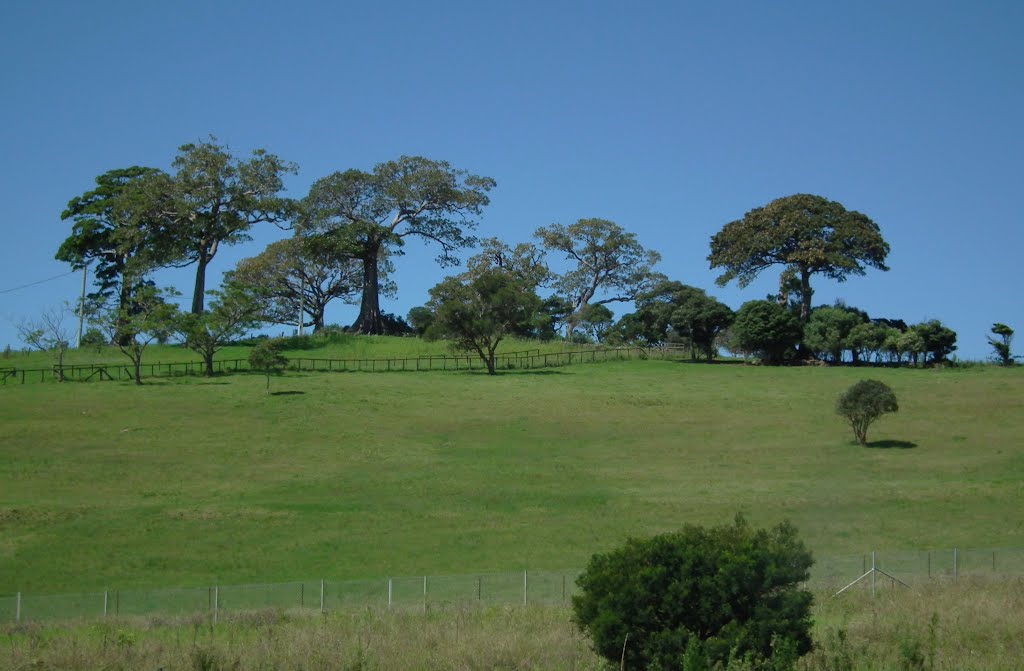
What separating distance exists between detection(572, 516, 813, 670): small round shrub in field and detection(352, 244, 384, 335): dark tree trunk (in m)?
90.7

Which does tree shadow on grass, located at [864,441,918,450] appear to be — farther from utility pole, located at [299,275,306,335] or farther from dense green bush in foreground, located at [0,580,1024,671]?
utility pole, located at [299,275,306,335]

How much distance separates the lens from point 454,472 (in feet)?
168

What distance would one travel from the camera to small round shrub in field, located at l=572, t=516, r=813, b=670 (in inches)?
668

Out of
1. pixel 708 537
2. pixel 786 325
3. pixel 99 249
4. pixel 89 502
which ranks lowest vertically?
pixel 89 502

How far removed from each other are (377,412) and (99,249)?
51.5m

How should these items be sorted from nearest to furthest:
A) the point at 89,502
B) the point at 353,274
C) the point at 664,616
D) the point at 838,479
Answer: the point at 664,616, the point at 89,502, the point at 838,479, the point at 353,274

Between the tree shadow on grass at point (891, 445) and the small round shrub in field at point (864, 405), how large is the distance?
1.62 ft

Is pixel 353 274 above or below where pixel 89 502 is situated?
above

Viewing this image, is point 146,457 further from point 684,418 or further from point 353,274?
point 353,274

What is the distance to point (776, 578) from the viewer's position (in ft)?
57.1

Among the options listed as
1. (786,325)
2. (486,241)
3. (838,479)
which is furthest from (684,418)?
(486,241)

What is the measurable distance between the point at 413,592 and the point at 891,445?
3706 cm

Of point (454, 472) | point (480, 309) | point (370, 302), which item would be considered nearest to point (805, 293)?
point (480, 309)

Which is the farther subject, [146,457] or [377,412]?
[377,412]
